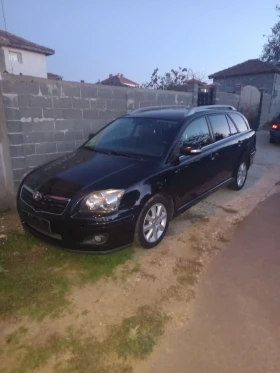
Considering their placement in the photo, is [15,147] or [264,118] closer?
[15,147]

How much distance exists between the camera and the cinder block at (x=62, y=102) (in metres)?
4.55

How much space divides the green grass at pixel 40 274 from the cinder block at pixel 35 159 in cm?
135

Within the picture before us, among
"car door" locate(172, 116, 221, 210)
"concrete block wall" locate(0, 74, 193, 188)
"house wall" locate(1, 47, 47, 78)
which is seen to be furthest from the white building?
"car door" locate(172, 116, 221, 210)

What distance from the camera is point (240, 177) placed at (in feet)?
18.1

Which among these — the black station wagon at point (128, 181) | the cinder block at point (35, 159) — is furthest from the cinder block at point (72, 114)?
the black station wagon at point (128, 181)

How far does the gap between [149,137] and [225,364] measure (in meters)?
2.69

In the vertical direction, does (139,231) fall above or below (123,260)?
above

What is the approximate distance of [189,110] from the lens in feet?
13.5

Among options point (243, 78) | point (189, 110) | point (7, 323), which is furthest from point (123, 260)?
point (243, 78)

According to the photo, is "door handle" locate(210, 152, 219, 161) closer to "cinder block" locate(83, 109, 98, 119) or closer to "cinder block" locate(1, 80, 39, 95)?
"cinder block" locate(83, 109, 98, 119)

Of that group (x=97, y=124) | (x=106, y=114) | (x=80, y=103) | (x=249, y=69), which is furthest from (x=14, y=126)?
(x=249, y=69)

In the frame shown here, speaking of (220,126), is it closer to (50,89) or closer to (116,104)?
(116,104)

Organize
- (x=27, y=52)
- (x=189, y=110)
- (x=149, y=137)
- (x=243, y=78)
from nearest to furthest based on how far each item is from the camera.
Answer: (x=149, y=137) → (x=189, y=110) → (x=243, y=78) → (x=27, y=52)

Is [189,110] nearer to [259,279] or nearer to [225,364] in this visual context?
[259,279]
